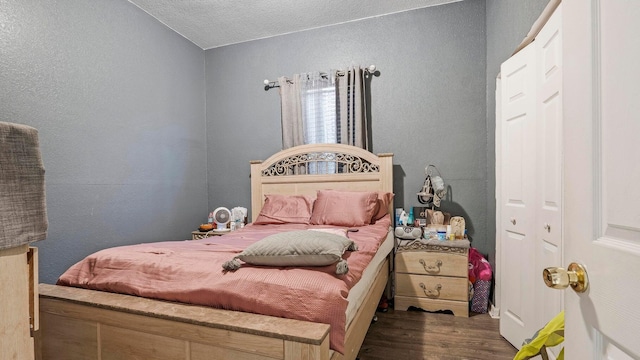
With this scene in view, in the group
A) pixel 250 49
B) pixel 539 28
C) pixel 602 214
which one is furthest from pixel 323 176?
pixel 602 214

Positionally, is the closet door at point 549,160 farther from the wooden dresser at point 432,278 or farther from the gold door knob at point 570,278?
the gold door knob at point 570,278

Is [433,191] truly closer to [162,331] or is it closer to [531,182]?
[531,182]

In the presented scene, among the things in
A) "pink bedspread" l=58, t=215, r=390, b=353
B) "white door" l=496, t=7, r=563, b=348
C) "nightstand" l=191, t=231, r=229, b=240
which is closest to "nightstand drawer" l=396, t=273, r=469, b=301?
"white door" l=496, t=7, r=563, b=348

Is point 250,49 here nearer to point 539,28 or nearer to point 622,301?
point 539,28

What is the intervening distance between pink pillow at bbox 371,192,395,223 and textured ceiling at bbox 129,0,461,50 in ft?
6.49

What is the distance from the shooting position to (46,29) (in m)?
2.23

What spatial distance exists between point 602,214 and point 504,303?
201 cm

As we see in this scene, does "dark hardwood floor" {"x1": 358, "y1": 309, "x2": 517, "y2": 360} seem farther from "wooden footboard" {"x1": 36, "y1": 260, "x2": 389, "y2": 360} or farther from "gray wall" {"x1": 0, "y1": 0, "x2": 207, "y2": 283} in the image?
"gray wall" {"x1": 0, "y1": 0, "x2": 207, "y2": 283}

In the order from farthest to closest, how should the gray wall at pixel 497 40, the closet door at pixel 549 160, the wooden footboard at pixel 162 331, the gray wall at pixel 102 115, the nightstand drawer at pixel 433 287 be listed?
1. the nightstand drawer at pixel 433 287
2. the gray wall at pixel 102 115
3. the gray wall at pixel 497 40
4. the closet door at pixel 549 160
5. the wooden footboard at pixel 162 331

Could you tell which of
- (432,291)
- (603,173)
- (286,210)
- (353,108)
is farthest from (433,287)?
(603,173)

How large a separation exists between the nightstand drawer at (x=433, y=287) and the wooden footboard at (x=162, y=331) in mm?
1039

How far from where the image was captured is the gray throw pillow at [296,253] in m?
1.36

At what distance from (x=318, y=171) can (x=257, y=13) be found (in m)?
1.82

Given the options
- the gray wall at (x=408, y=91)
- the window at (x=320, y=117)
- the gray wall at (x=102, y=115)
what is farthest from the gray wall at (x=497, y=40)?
the gray wall at (x=102, y=115)
